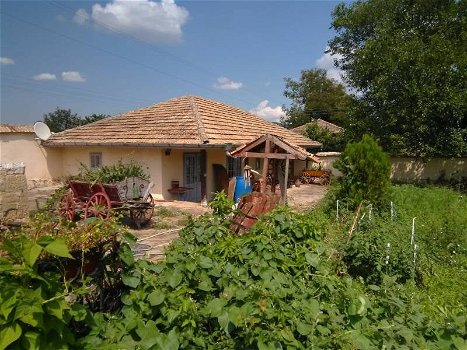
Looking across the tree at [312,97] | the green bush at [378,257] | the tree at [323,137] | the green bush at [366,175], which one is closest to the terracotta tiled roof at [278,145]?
the green bush at [366,175]

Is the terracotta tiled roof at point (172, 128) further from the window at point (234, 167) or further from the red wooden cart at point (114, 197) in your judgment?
the red wooden cart at point (114, 197)

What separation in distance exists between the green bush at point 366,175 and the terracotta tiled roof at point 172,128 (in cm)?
462

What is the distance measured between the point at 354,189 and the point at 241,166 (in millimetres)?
7067

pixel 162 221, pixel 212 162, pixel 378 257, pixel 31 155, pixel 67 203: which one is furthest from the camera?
pixel 31 155

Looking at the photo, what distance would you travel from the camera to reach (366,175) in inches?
361

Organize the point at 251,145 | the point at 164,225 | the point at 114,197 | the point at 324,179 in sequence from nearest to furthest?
the point at 114,197 → the point at 164,225 → the point at 251,145 → the point at 324,179

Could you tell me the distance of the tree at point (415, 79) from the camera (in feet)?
49.2

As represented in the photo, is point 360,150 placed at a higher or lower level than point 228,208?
higher

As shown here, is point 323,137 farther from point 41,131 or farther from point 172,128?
point 41,131

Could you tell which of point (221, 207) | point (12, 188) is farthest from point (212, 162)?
point (221, 207)

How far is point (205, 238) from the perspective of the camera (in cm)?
333

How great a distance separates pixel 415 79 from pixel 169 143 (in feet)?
36.8

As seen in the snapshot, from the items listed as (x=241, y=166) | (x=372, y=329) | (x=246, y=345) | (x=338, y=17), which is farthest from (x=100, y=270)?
(x=338, y=17)

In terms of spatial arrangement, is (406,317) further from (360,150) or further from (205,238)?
(360,150)
